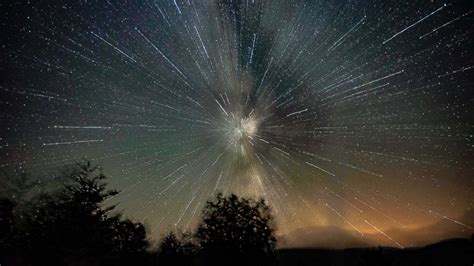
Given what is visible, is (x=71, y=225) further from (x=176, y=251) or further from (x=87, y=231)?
(x=176, y=251)

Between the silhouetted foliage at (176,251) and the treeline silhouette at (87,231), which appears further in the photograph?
the silhouetted foliage at (176,251)

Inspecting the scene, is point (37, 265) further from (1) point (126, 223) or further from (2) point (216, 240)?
(1) point (126, 223)

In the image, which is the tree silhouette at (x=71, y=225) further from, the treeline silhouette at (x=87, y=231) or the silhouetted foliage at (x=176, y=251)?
the silhouetted foliage at (x=176, y=251)

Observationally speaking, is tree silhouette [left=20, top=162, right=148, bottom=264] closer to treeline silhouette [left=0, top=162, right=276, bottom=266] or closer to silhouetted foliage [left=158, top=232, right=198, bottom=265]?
treeline silhouette [left=0, top=162, right=276, bottom=266]

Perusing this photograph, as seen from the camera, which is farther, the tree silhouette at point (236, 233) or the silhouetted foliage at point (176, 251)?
the silhouetted foliage at point (176, 251)

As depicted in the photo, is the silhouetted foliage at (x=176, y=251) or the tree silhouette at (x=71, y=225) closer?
the tree silhouette at (x=71, y=225)

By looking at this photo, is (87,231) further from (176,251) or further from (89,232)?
(176,251)

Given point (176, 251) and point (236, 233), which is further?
point (176, 251)

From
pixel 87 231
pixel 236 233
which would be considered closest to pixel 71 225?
pixel 87 231
